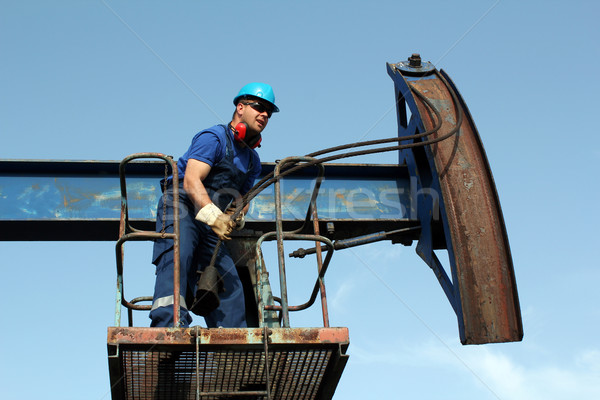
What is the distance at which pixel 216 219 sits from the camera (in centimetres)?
510

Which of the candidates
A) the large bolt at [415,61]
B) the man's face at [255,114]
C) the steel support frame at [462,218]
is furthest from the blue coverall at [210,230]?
the large bolt at [415,61]

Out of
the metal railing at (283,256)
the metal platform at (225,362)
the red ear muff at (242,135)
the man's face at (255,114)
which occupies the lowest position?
the metal platform at (225,362)

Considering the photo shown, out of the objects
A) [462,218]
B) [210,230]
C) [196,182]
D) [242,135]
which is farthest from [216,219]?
[462,218]

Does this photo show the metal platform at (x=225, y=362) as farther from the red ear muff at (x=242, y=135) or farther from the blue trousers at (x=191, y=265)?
the red ear muff at (x=242, y=135)

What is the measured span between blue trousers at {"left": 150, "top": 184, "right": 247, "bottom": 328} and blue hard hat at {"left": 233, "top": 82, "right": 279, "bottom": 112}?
865mm

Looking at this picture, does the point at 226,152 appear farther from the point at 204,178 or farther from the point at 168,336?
the point at 168,336

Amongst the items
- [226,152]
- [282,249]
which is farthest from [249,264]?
[282,249]

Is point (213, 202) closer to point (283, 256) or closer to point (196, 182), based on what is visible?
point (196, 182)

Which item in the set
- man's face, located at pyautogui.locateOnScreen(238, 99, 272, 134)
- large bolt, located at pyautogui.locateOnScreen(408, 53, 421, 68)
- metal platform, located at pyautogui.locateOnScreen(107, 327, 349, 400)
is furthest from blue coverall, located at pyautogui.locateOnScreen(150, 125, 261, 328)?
large bolt, located at pyautogui.locateOnScreen(408, 53, 421, 68)

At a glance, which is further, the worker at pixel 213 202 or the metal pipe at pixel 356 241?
the metal pipe at pixel 356 241

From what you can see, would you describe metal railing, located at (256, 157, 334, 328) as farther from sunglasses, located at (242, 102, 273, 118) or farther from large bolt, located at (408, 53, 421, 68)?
large bolt, located at (408, 53, 421, 68)

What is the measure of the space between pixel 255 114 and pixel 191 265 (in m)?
1.20

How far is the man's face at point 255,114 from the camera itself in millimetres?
5863

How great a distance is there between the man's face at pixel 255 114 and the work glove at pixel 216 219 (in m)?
0.96
